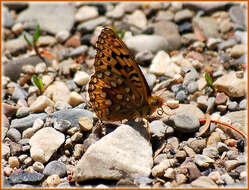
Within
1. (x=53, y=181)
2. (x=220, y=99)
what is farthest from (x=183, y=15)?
(x=53, y=181)

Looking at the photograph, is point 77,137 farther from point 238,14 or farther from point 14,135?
point 238,14

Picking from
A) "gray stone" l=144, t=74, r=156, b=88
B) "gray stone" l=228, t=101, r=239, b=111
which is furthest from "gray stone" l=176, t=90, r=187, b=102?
"gray stone" l=228, t=101, r=239, b=111

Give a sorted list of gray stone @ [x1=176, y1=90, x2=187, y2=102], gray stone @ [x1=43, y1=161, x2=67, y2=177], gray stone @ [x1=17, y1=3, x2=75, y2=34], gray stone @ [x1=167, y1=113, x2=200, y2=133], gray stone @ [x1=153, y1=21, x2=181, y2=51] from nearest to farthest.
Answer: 1. gray stone @ [x1=43, y1=161, x2=67, y2=177]
2. gray stone @ [x1=167, y1=113, x2=200, y2=133]
3. gray stone @ [x1=176, y1=90, x2=187, y2=102]
4. gray stone @ [x1=153, y1=21, x2=181, y2=51]
5. gray stone @ [x1=17, y1=3, x2=75, y2=34]

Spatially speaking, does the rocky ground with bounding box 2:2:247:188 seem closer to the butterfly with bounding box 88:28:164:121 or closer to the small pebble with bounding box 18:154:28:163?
the small pebble with bounding box 18:154:28:163

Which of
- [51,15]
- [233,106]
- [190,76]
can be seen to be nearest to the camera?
[233,106]

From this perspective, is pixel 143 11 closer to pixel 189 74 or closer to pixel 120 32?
pixel 120 32

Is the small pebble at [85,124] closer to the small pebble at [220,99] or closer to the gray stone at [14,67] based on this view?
the small pebble at [220,99]

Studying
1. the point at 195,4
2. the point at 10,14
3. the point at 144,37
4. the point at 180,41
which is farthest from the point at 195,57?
the point at 10,14
